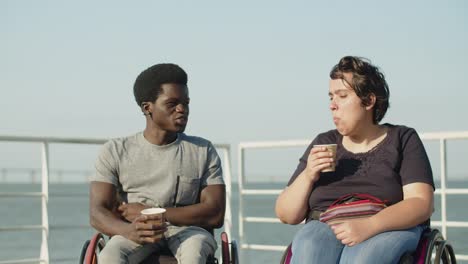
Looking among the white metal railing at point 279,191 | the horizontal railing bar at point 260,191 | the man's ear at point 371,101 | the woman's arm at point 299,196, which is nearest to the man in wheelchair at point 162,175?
the woman's arm at point 299,196

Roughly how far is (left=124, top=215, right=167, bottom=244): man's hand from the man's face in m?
0.43

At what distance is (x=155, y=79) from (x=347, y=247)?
1.12 m

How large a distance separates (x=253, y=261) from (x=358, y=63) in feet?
48.0

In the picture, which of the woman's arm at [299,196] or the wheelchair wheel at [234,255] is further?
the wheelchair wheel at [234,255]

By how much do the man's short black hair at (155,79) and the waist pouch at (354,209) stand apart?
2.92 ft

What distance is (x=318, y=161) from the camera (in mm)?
2994

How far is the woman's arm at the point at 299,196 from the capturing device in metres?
3.05

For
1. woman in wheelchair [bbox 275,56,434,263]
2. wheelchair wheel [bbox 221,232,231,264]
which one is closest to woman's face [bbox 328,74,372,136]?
woman in wheelchair [bbox 275,56,434,263]

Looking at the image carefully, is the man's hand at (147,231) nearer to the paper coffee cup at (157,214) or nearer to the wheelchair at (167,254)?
the paper coffee cup at (157,214)

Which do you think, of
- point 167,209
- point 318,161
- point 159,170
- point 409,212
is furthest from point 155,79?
point 409,212

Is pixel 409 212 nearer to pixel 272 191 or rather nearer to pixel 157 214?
pixel 157 214

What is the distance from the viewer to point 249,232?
27.9 metres

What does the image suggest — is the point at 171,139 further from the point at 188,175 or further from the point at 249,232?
the point at 249,232

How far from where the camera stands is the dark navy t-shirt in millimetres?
3080
